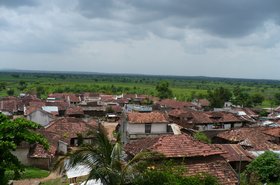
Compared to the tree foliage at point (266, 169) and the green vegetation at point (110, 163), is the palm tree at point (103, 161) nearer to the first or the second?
the green vegetation at point (110, 163)

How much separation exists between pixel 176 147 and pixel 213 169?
1.95 m

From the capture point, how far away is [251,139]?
32906mm

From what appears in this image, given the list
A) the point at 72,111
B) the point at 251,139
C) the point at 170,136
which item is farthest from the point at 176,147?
the point at 72,111

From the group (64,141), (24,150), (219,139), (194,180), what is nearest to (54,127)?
(64,141)

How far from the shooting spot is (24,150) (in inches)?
1139

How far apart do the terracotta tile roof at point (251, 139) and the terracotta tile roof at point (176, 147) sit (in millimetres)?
16060

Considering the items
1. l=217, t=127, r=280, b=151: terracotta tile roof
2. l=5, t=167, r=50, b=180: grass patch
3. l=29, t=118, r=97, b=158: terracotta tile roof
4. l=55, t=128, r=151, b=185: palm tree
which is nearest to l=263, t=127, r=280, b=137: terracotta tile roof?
l=217, t=127, r=280, b=151: terracotta tile roof

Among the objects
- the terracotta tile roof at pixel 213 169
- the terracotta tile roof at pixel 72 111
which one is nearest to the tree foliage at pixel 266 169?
the terracotta tile roof at pixel 213 169

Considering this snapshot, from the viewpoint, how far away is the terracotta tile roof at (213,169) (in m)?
14.5

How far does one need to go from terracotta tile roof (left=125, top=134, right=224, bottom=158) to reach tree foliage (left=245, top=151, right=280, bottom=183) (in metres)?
6.27

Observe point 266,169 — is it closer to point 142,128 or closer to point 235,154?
point 235,154

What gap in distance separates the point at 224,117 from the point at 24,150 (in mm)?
32484

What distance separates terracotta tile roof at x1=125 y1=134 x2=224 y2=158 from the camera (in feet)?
49.8

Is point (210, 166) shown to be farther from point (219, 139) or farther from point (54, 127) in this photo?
point (54, 127)
